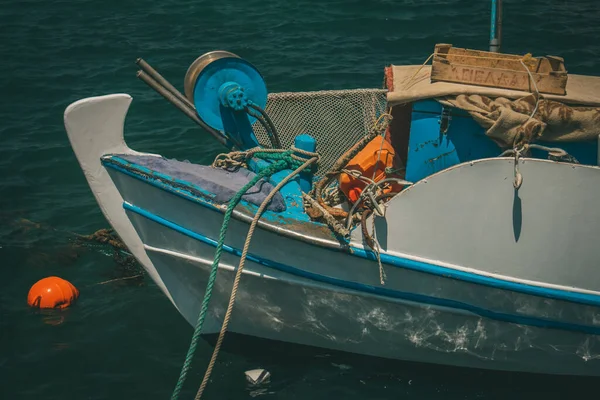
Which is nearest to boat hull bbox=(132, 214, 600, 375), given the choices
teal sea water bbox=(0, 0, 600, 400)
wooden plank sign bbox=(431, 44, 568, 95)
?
teal sea water bbox=(0, 0, 600, 400)

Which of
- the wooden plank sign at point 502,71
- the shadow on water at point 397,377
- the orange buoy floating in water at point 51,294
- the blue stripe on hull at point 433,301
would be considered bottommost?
Result: the shadow on water at point 397,377

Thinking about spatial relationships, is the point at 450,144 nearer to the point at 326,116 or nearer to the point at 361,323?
the point at 361,323

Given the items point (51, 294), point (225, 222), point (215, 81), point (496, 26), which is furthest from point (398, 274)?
point (51, 294)

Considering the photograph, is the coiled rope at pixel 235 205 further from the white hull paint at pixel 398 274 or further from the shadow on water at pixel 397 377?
the shadow on water at pixel 397 377

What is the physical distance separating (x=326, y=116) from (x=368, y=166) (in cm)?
158

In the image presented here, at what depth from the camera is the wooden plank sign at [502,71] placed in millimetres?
5051

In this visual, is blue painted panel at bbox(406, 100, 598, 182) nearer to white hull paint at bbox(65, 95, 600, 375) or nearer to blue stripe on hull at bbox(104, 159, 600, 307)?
white hull paint at bbox(65, 95, 600, 375)

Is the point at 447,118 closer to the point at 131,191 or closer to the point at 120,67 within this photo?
the point at 131,191

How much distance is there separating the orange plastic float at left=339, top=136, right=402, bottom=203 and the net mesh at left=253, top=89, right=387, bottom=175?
1.21 meters

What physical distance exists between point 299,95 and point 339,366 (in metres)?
2.74

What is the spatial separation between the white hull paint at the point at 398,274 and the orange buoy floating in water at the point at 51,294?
1153 mm

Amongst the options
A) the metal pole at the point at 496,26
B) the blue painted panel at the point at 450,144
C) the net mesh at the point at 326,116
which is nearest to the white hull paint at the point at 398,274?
the blue painted panel at the point at 450,144

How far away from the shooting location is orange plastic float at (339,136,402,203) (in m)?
5.58

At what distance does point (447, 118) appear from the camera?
5.25 m
